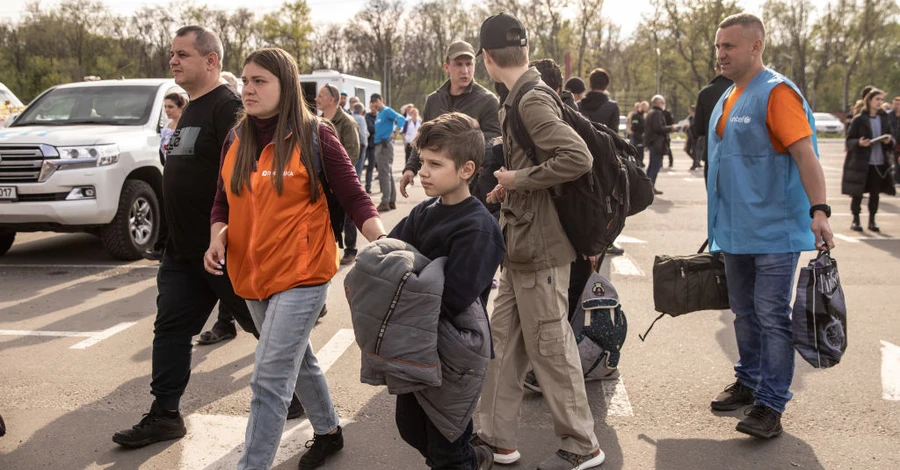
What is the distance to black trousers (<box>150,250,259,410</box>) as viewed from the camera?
3.60m

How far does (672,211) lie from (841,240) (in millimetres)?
3085

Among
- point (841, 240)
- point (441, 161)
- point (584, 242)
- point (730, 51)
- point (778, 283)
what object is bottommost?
point (841, 240)

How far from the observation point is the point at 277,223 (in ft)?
9.64

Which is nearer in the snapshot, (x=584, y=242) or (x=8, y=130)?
(x=584, y=242)

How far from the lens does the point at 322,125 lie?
3174 mm

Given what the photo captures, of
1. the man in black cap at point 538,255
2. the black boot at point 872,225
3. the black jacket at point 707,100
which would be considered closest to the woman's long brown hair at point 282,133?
the man in black cap at point 538,255

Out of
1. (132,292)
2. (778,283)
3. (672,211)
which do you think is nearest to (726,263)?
(778,283)

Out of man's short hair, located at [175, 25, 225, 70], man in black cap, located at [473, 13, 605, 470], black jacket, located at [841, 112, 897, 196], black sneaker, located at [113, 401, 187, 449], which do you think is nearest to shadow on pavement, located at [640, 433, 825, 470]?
man in black cap, located at [473, 13, 605, 470]

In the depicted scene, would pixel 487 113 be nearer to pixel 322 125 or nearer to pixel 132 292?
pixel 322 125

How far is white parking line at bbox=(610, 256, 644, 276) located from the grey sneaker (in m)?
4.48

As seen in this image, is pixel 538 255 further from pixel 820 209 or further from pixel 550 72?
pixel 550 72

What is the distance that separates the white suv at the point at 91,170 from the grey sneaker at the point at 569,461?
6.30 m

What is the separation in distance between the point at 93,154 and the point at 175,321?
520 cm

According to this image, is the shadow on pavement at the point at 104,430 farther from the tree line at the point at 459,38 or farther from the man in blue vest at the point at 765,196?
the tree line at the point at 459,38
